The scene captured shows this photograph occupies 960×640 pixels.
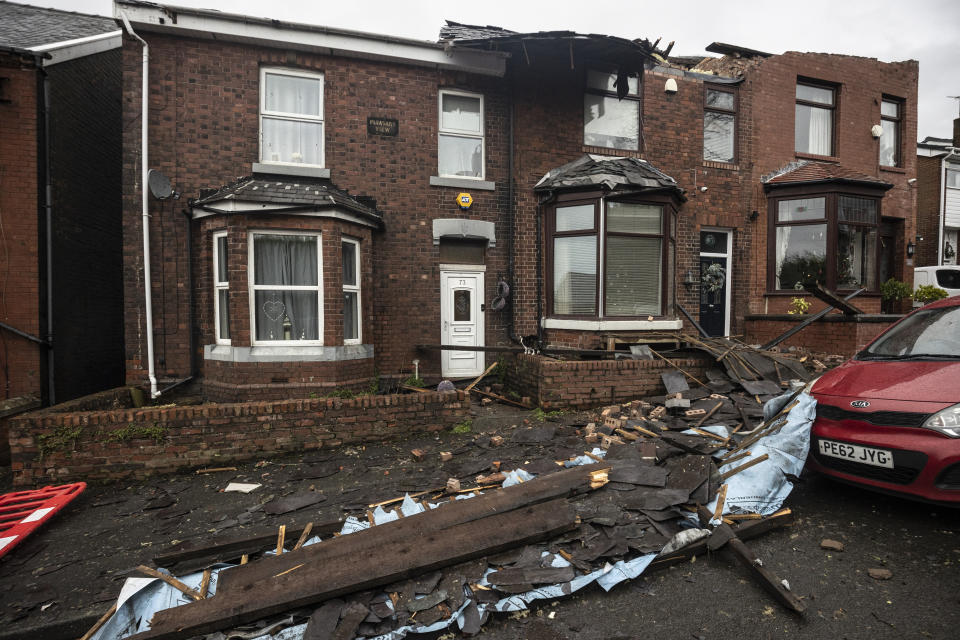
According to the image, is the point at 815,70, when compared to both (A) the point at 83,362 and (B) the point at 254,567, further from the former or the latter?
(A) the point at 83,362

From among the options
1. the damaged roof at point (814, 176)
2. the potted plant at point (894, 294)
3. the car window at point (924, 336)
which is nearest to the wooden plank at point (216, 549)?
the car window at point (924, 336)

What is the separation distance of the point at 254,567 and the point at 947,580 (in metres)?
4.46

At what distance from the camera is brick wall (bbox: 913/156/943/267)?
54.8 feet

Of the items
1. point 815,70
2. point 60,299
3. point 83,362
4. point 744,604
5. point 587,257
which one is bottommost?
point 744,604

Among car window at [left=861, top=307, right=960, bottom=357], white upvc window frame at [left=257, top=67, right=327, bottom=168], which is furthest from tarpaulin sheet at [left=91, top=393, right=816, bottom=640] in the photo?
white upvc window frame at [left=257, top=67, right=327, bottom=168]

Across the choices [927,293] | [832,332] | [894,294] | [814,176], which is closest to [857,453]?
[832,332]

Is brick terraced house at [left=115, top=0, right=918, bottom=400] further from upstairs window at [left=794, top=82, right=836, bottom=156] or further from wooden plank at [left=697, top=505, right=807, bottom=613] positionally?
wooden plank at [left=697, top=505, right=807, bottom=613]

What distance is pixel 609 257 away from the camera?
8086 millimetres

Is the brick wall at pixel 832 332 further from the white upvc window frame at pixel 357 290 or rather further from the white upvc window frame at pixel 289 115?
the white upvc window frame at pixel 289 115

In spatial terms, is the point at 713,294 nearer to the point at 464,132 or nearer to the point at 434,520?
the point at 464,132

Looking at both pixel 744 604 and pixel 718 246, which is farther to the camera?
pixel 718 246

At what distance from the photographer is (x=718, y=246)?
33.4ft

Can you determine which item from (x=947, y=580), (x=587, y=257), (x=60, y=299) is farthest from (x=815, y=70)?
(x=60, y=299)

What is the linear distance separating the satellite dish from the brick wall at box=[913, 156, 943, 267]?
78.6 ft
